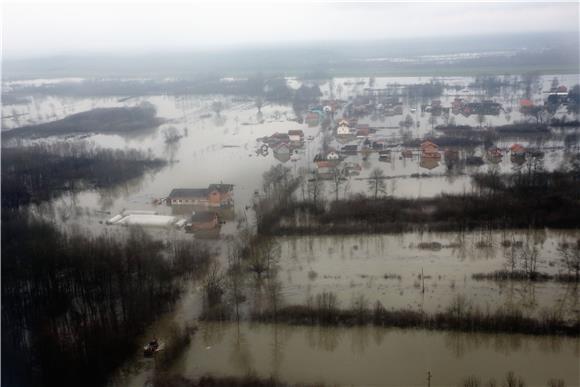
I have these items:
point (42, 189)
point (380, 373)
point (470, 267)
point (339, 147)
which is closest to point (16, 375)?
point (380, 373)

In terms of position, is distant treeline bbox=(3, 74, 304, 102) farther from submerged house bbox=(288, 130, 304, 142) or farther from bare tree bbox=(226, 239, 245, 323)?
bare tree bbox=(226, 239, 245, 323)

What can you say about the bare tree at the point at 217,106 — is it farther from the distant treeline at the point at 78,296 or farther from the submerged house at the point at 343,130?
the distant treeline at the point at 78,296

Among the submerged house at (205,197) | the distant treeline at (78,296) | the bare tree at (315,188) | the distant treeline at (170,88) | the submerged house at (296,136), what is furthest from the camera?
the distant treeline at (170,88)

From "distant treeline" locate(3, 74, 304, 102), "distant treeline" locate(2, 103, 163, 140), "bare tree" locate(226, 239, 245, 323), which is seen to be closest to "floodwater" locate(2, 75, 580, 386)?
"bare tree" locate(226, 239, 245, 323)

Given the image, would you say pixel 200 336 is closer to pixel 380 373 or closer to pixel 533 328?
pixel 380 373

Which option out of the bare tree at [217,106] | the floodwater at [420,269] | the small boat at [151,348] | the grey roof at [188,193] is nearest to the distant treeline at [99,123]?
the bare tree at [217,106]

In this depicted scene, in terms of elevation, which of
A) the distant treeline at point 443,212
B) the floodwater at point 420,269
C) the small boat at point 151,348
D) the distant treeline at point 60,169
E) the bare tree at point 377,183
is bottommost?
the small boat at point 151,348

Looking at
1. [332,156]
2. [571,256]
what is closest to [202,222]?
[332,156]
